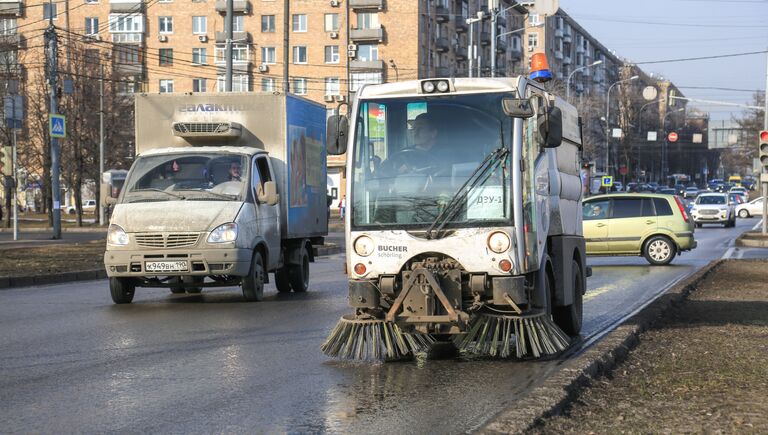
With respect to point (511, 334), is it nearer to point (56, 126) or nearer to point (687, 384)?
point (687, 384)

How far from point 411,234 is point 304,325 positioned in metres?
3.66

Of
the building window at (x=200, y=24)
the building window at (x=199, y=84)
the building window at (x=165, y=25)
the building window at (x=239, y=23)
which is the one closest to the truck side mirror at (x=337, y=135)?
the building window at (x=239, y=23)

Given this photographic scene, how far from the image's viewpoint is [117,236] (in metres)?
14.7

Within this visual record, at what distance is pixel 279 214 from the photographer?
1664cm

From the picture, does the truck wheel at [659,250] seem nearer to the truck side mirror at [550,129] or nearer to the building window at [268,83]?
the truck side mirror at [550,129]

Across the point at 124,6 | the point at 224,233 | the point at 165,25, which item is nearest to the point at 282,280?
the point at 224,233

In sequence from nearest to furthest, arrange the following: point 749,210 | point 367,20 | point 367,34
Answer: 1. point 749,210
2. point 367,34
3. point 367,20

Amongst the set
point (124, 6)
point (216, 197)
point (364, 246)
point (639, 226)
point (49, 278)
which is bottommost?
point (49, 278)

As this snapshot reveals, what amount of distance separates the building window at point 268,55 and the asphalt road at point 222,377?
6718cm

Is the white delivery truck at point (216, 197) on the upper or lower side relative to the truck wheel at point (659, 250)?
upper

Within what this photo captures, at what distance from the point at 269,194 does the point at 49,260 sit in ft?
34.0

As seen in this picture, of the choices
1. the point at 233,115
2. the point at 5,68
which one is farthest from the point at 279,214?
the point at 5,68

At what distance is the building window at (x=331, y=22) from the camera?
79.6 metres

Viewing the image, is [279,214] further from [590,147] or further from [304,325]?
[590,147]
